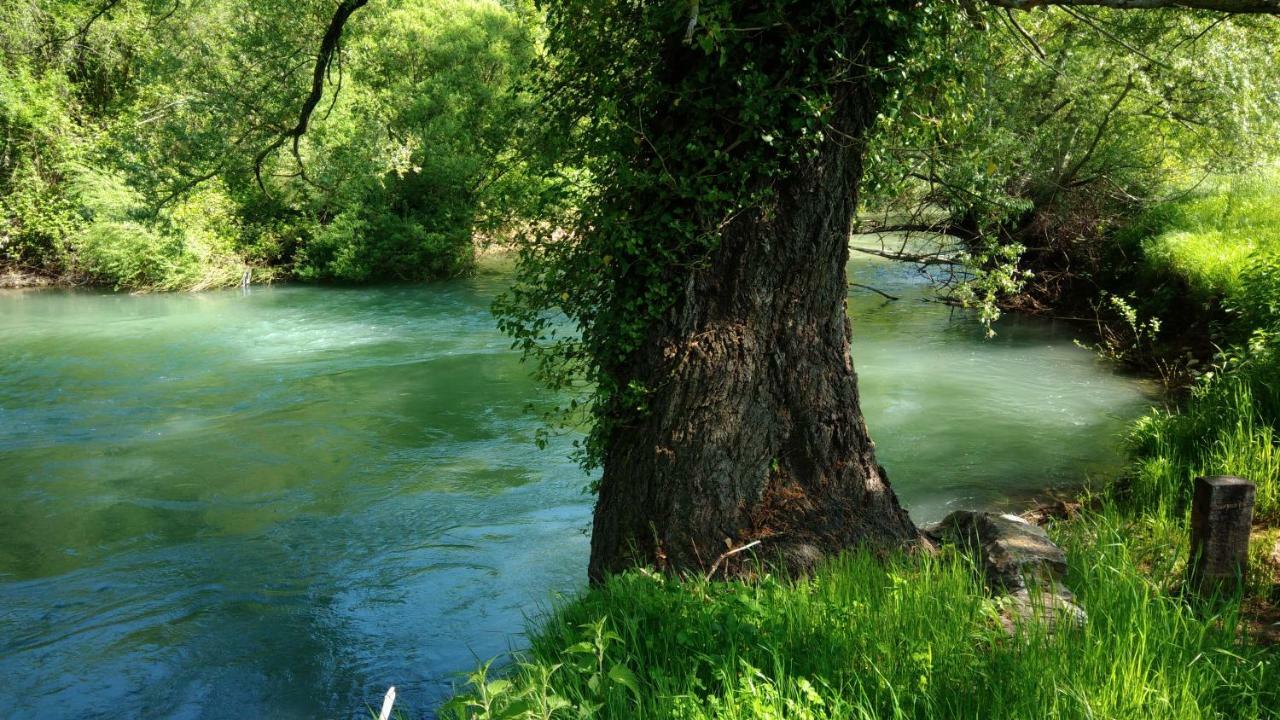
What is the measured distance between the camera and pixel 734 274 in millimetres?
4895

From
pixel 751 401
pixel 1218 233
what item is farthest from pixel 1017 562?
pixel 1218 233

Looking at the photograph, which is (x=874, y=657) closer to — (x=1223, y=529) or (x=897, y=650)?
(x=897, y=650)

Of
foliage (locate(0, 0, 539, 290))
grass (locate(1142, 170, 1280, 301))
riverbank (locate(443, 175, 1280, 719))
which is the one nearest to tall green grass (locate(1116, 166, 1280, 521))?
grass (locate(1142, 170, 1280, 301))

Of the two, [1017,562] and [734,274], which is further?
[734,274]

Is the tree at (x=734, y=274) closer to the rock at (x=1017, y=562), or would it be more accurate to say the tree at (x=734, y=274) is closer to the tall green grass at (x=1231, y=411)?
the rock at (x=1017, y=562)

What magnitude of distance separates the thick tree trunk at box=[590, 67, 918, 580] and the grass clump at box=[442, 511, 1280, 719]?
683mm

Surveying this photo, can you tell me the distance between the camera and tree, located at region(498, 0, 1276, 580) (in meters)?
4.71

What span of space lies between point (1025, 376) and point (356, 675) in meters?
10.3

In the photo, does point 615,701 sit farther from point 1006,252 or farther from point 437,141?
point 437,141

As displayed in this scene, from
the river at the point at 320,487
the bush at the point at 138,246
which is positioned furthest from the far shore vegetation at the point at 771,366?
the bush at the point at 138,246

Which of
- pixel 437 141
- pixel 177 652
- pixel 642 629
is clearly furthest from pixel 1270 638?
pixel 437 141

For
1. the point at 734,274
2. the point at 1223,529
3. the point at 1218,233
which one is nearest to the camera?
the point at 1223,529

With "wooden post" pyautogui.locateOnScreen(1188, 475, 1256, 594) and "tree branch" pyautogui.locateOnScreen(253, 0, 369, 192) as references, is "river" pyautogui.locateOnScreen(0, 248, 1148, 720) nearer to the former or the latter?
"tree branch" pyautogui.locateOnScreen(253, 0, 369, 192)

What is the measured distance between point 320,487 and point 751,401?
5842 millimetres
